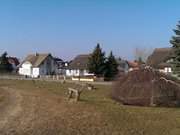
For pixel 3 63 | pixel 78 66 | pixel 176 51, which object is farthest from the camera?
pixel 3 63

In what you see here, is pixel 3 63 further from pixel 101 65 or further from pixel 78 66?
pixel 101 65

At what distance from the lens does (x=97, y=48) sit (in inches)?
2756

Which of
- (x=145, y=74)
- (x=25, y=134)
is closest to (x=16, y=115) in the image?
(x=25, y=134)

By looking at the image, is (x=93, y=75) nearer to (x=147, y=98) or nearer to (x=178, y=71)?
(x=178, y=71)

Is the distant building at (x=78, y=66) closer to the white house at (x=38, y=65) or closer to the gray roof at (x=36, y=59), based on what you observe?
the white house at (x=38, y=65)

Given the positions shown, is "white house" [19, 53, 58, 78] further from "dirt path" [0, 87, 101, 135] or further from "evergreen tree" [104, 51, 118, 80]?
"dirt path" [0, 87, 101, 135]

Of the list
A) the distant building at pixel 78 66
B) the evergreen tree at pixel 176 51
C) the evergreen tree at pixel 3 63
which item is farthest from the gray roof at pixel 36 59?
the evergreen tree at pixel 176 51

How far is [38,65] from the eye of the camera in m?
104

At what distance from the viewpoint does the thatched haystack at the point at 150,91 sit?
22500mm

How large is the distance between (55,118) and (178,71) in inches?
823

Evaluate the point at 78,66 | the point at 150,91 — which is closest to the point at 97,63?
the point at 78,66

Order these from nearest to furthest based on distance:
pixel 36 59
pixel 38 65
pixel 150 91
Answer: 1. pixel 150 91
2. pixel 38 65
3. pixel 36 59

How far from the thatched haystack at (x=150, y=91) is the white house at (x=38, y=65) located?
268ft

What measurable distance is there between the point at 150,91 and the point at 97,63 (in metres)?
45.8
